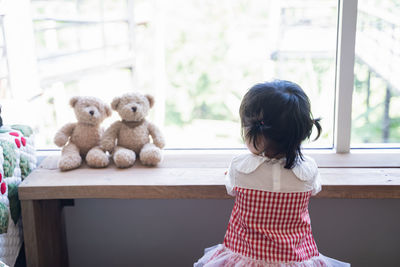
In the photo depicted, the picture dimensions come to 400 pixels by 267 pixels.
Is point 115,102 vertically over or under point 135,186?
over

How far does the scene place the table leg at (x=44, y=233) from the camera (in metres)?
1.31

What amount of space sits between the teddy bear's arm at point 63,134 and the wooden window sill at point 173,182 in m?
0.09

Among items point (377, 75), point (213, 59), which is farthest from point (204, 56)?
point (377, 75)

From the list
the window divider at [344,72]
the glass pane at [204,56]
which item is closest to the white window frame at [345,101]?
the window divider at [344,72]

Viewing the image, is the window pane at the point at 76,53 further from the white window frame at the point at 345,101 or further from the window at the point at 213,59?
the white window frame at the point at 345,101

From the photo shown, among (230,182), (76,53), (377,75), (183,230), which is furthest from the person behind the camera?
(76,53)

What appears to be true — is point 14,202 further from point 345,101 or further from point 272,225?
point 345,101

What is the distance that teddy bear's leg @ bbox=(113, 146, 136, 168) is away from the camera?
1.39 meters

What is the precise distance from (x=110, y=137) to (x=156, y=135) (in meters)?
0.16

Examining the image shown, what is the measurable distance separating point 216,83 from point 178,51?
48cm

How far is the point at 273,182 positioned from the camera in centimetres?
108

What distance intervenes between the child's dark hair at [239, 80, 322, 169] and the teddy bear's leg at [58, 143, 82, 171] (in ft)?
2.11

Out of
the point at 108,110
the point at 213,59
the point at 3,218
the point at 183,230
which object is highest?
the point at 213,59

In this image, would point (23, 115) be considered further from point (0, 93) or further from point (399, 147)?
point (399, 147)
